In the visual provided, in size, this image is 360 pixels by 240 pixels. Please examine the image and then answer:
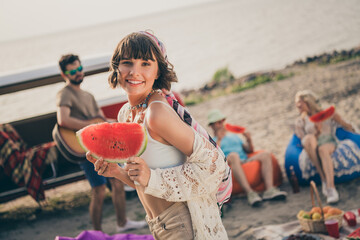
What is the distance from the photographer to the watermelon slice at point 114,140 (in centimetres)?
209

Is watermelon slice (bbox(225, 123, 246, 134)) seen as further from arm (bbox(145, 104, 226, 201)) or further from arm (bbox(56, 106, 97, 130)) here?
arm (bbox(145, 104, 226, 201))

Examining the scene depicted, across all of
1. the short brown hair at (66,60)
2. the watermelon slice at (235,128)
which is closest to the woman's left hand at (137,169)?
the short brown hair at (66,60)

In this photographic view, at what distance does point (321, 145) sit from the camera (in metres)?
5.83

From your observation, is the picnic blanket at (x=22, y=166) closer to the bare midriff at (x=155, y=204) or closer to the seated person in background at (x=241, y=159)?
the seated person in background at (x=241, y=159)

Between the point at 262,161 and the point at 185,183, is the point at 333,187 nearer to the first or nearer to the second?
the point at 262,161

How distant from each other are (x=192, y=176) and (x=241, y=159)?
4338 millimetres

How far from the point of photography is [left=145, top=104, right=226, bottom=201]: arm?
204 cm

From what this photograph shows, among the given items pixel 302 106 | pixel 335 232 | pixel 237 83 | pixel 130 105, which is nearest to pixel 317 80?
pixel 237 83

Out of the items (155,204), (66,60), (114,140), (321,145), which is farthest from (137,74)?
(321,145)

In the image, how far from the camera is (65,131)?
541 cm

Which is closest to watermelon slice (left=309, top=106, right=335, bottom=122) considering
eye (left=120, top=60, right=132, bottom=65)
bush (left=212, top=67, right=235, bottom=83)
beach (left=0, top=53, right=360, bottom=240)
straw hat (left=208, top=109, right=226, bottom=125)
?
beach (left=0, top=53, right=360, bottom=240)

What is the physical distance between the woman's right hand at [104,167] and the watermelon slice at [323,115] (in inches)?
171

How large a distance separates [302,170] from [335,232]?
1690 millimetres

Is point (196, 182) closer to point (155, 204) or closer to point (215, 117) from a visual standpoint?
point (155, 204)
